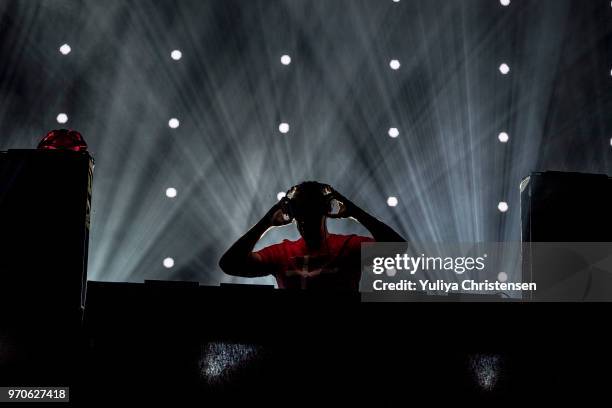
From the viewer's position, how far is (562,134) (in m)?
3.33

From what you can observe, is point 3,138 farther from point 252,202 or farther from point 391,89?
point 391,89

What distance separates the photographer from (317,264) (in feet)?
8.01

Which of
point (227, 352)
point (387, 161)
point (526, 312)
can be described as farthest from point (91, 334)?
point (387, 161)

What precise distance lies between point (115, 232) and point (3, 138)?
2.13 feet

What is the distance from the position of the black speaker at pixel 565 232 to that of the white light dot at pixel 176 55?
211cm

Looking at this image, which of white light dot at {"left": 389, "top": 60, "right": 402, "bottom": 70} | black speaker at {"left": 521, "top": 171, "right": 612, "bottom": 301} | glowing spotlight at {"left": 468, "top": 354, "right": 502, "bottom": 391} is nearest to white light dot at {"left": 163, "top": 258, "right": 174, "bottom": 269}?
white light dot at {"left": 389, "top": 60, "right": 402, "bottom": 70}

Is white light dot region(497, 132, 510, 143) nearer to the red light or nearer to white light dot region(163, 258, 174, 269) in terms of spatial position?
white light dot region(163, 258, 174, 269)

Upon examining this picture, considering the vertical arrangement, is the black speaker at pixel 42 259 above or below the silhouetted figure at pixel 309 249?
below

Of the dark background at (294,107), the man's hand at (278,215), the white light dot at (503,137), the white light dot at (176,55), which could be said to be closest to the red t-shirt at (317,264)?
the man's hand at (278,215)

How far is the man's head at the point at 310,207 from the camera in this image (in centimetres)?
232

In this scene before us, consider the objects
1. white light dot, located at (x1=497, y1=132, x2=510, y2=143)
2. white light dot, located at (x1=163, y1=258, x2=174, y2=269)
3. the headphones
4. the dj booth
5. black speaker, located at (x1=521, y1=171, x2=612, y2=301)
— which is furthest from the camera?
white light dot, located at (x1=497, y1=132, x2=510, y2=143)

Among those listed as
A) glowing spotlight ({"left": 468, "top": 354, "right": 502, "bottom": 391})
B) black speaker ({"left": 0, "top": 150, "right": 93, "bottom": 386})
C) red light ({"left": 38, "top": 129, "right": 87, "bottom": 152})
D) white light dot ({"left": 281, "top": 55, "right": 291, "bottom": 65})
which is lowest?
glowing spotlight ({"left": 468, "top": 354, "right": 502, "bottom": 391})

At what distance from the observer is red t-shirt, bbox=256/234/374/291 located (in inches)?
93.0

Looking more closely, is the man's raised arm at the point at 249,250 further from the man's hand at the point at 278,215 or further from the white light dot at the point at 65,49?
the white light dot at the point at 65,49
